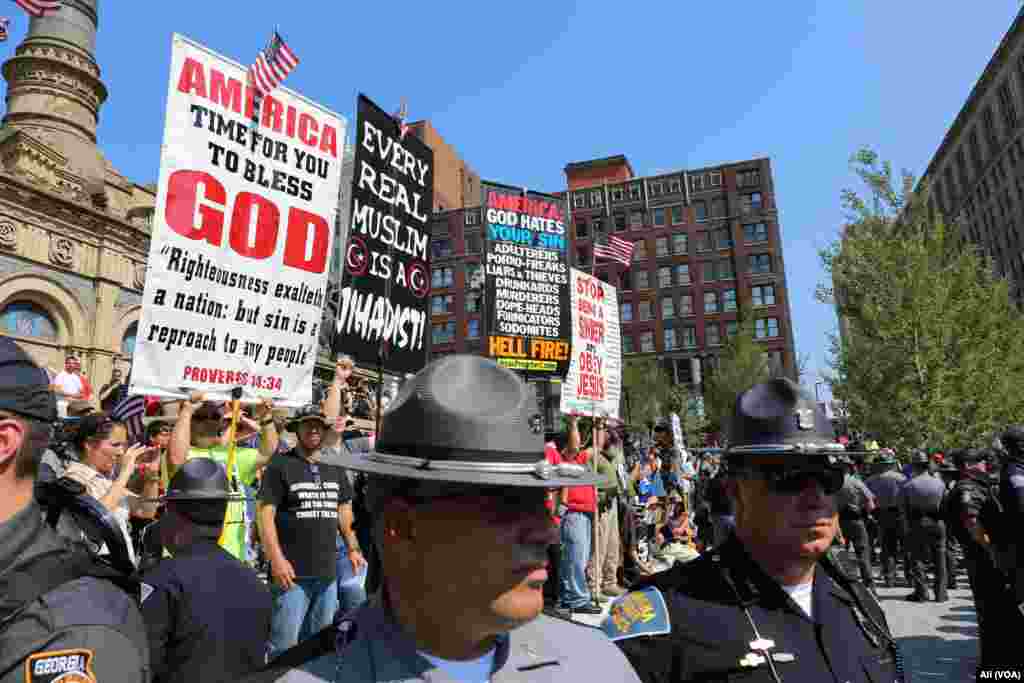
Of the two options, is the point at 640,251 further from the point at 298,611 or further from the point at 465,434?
the point at 465,434

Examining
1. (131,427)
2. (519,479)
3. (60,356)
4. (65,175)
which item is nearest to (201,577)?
(519,479)

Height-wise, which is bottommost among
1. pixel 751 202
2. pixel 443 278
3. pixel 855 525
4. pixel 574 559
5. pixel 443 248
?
pixel 574 559

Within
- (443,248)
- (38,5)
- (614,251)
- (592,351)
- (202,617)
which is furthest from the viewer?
(443,248)

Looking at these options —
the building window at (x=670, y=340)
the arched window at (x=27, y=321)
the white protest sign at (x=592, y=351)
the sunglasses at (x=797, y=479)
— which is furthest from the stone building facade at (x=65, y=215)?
the building window at (x=670, y=340)

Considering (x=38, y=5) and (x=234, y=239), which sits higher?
(x=38, y=5)

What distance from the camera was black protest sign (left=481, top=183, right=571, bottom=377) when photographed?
36.2ft

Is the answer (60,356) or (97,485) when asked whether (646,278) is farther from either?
(97,485)

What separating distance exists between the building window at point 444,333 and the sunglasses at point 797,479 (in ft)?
230

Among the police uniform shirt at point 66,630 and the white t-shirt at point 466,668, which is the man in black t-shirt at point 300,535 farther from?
the white t-shirt at point 466,668

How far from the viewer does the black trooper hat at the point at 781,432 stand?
2381 millimetres

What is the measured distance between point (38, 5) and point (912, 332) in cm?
2297

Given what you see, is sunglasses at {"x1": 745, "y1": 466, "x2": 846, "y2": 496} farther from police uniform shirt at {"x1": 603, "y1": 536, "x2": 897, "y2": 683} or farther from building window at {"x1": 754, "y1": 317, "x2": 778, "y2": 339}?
building window at {"x1": 754, "y1": 317, "x2": 778, "y2": 339}

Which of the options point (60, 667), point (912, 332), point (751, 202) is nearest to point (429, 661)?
point (60, 667)

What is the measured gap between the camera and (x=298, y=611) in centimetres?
527
